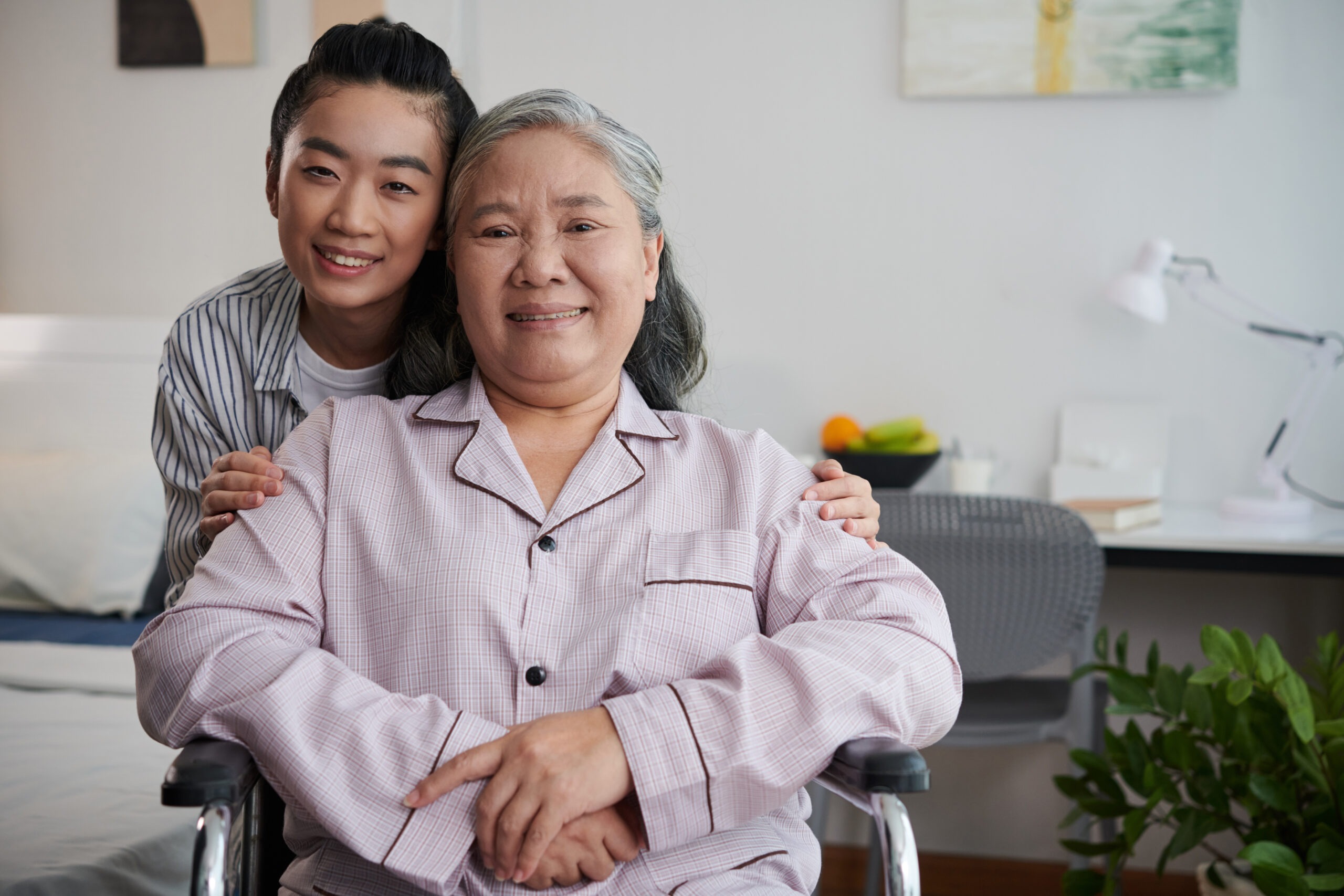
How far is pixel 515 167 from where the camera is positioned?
131 centimetres

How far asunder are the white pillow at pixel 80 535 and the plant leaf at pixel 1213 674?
7.22 feet

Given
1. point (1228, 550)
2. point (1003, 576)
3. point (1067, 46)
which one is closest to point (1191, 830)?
point (1003, 576)

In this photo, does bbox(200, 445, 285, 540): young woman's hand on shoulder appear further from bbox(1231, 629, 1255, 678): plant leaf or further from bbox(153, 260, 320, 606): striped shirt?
bbox(1231, 629, 1255, 678): plant leaf

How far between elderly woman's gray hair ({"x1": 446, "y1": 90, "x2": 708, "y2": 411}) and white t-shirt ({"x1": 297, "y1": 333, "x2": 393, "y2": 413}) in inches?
5.5

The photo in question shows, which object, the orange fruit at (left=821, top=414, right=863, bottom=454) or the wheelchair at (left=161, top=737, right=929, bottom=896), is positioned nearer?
the wheelchair at (left=161, top=737, right=929, bottom=896)

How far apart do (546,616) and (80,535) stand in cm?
186

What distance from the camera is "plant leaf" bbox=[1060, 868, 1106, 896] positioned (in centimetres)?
201

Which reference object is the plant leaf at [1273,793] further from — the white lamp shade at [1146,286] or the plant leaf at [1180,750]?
the white lamp shade at [1146,286]

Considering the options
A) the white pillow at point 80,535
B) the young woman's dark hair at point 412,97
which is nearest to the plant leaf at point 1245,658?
the young woman's dark hair at point 412,97

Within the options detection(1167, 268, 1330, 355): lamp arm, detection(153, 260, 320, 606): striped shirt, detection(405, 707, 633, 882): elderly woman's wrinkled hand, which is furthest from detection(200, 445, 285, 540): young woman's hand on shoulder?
detection(1167, 268, 1330, 355): lamp arm

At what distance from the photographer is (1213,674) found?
5.65 feet

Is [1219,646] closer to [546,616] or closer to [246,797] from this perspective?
[546,616]

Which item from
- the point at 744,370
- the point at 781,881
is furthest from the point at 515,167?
the point at 744,370

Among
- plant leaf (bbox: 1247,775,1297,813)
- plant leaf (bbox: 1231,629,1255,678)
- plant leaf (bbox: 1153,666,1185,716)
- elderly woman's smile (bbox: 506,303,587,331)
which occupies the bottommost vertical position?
plant leaf (bbox: 1247,775,1297,813)
